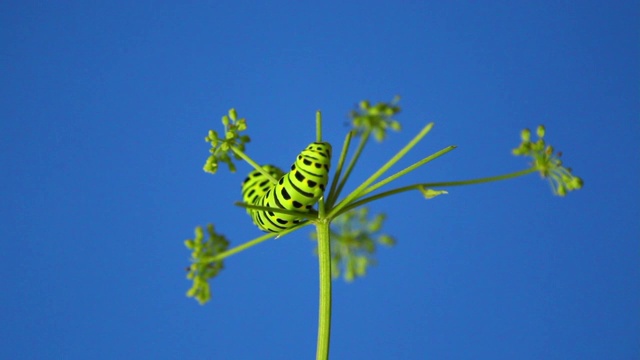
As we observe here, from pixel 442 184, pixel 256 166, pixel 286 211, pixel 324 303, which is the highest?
pixel 256 166

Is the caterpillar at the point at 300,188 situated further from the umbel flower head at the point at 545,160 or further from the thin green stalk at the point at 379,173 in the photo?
the umbel flower head at the point at 545,160

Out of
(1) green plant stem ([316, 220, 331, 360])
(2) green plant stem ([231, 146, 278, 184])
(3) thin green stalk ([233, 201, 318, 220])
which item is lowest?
(1) green plant stem ([316, 220, 331, 360])

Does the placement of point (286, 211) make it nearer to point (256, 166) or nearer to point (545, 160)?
point (256, 166)

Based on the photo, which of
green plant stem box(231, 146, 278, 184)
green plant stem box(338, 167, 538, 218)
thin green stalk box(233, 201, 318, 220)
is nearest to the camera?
thin green stalk box(233, 201, 318, 220)

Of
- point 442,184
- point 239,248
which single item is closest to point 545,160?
point 442,184

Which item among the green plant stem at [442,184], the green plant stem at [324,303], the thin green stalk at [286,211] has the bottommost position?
the green plant stem at [324,303]

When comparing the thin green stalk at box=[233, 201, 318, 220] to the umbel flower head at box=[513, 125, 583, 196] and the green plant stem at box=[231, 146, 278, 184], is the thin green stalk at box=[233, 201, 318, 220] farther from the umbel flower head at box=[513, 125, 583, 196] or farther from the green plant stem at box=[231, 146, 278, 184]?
the umbel flower head at box=[513, 125, 583, 196]

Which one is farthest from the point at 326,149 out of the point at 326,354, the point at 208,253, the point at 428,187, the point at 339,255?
the point at 339,255

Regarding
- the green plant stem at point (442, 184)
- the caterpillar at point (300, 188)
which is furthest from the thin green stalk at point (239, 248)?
the green plant stem at point (442, 184)

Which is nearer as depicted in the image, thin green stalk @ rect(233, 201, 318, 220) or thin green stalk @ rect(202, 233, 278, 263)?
thin green stalk @ rect(233, 201, 318, 220)

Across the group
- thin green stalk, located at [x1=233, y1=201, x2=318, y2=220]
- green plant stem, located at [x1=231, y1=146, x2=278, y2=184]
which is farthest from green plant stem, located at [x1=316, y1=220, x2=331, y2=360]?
Answer: green plant stem, located at [x1=231, y1=146, x2=278, y2=184]

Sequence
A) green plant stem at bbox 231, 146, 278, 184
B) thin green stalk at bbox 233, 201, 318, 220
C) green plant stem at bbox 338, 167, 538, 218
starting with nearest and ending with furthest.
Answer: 1. thin green stalk at bbox 233, 201, 318, 220
2. green plant stem at bbox 338, 167, 538, 218
3. green plant stem at bbox 231, 146, 278, 184
